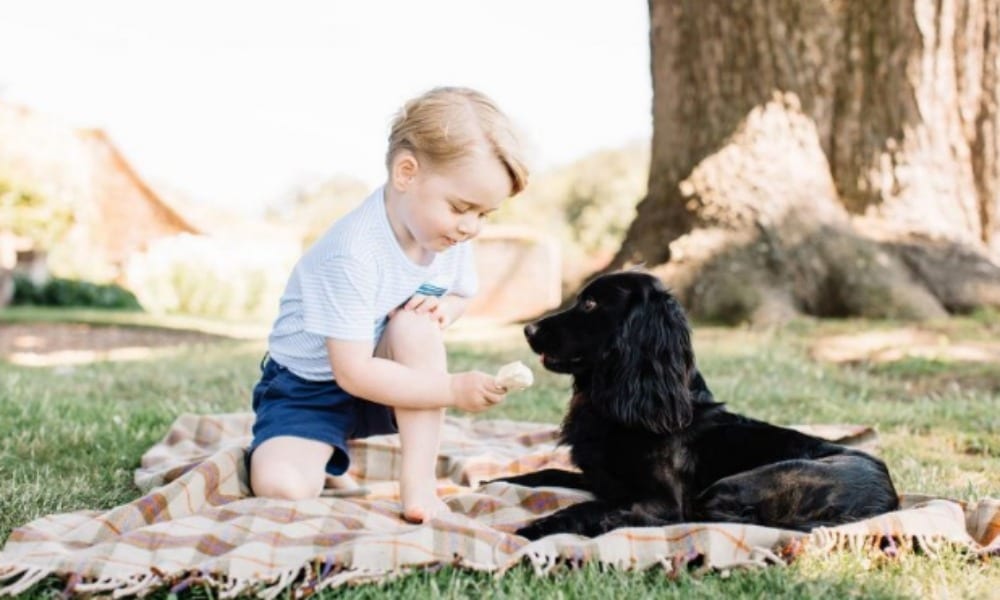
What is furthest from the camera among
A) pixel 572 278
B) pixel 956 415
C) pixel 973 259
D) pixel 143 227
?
pixel 143 227

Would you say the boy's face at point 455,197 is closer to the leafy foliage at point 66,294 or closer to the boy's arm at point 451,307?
the boy's arm at point 451,307

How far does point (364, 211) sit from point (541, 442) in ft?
5.19

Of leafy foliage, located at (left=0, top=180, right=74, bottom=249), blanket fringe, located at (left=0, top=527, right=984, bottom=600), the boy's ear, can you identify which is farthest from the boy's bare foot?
leafy foliage, located at (left=0, top=180, right=74, bottom=249)

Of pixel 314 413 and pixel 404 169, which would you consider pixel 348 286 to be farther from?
pixel 314 413

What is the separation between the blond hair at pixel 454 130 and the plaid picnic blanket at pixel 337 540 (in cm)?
100

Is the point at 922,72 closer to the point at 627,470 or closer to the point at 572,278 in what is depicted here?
the point at 572,278

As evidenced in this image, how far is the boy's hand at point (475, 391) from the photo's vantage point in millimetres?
2709

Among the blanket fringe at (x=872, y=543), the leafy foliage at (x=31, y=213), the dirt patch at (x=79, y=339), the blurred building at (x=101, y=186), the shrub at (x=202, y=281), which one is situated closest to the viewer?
the blanket fringe at (x=872, y=543)

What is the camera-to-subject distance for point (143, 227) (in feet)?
97.0

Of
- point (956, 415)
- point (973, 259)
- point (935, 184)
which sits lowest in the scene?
point (956, 415)

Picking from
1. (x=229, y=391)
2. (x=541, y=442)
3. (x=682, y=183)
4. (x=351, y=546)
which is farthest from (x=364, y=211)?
(x=682, y=183)

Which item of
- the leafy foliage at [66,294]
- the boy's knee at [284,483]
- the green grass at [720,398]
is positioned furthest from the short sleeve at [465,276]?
the leafy foliage at [66,294]

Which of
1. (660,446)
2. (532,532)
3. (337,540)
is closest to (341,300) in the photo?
(337,540)

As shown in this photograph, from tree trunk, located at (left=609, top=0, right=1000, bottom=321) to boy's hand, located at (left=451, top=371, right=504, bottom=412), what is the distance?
486cm
